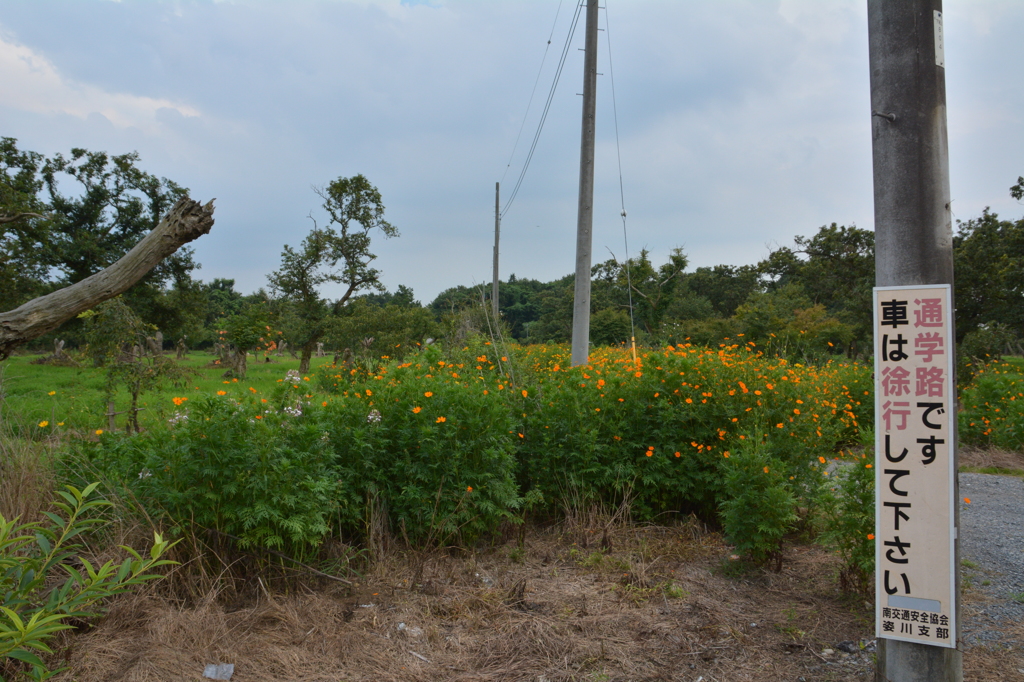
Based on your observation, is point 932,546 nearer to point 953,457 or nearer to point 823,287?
point 953,457

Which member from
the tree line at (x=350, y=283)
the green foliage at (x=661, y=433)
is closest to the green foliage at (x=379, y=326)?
the tree line at (x=350, y=283)

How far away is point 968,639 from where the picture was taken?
9.35 feet

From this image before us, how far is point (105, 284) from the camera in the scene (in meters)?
3.10

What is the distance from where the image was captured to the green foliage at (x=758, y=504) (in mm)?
3451

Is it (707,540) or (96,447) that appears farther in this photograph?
(707,540)

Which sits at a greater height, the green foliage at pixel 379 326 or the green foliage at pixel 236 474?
the green foliage at pixel 379 326

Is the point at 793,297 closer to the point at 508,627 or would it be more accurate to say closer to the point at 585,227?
the point at 585,227

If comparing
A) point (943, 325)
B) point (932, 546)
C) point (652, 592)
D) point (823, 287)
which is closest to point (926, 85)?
point (943, 325)

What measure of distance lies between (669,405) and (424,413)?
1.77 meters

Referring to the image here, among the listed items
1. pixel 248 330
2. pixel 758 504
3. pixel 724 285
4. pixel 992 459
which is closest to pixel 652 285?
pixel 724 285

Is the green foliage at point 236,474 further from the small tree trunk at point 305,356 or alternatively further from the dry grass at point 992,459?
the small tree trunk at point 305,356

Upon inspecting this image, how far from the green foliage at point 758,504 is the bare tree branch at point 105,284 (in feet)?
10.8

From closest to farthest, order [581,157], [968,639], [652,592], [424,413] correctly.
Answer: [968,639] < [652,592] < [424,413] < [581,157]

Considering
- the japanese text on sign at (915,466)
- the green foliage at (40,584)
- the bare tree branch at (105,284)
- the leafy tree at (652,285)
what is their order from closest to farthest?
1. the green foliage at (40,584)
2. the japanese text on sign at (915,466)
3. the bare tree branch at (105,284)
4. the leafy tree at (652,285)
